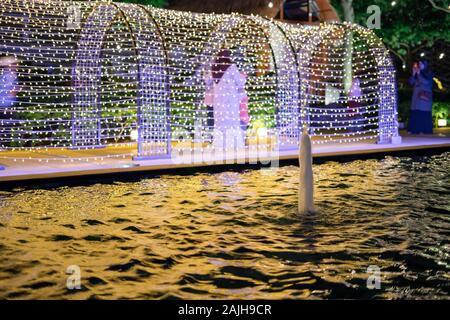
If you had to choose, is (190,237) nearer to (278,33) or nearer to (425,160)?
(425,160)

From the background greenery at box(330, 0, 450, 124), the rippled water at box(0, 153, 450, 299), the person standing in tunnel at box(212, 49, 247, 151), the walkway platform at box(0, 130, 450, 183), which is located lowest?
the rippled water at box(0, 153, 450, 299)

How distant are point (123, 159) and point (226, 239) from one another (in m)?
6.48

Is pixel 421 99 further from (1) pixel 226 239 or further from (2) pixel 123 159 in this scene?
(1) pixel 226 239

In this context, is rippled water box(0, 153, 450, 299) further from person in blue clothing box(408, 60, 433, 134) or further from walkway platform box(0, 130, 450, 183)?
person in blue clothing box(408, 60, 433, 134)

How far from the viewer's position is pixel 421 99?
18781 mm

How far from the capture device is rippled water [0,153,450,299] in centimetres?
537

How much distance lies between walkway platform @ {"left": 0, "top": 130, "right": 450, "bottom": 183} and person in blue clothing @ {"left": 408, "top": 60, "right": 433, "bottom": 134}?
8.52 feet

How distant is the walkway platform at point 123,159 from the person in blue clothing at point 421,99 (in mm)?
2596

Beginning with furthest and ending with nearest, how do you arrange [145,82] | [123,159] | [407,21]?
[407,21] < [123,159] < [145,82]

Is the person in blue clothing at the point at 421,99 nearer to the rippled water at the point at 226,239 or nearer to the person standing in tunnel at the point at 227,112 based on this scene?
the person standing in tunnel at the point at 227,112

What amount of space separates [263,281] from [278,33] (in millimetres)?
10867

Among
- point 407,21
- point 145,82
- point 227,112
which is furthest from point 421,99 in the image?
point 145,82

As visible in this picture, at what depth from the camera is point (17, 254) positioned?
6.30 meters

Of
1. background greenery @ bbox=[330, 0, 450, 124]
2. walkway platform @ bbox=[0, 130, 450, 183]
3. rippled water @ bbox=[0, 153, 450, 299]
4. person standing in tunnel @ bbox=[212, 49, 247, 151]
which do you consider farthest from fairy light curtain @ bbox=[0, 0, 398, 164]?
background greenery @ bbox=[330, 0, 450, 124]
